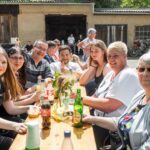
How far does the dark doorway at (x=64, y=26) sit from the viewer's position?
2481cm

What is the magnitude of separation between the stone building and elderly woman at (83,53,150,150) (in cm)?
2171

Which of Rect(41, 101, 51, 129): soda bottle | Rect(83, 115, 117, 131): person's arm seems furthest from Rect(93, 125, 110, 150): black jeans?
Rect(41, 101, 51, 129): soda bottle

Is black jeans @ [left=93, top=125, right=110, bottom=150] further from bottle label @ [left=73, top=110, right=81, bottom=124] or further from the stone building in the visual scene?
the stone building

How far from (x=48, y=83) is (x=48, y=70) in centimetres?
160

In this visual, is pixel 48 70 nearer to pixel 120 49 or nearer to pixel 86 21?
pixel 120 49

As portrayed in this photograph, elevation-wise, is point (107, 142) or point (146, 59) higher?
point (146, 59)

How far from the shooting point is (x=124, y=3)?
33219mm

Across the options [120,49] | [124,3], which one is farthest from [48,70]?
[124,3]

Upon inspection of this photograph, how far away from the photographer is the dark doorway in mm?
24812

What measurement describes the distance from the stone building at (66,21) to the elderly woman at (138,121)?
2171 centimetres

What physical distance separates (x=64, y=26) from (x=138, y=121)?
22.9 metres

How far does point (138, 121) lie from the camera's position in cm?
251

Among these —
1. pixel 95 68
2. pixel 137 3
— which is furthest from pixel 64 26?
pixel 95 68

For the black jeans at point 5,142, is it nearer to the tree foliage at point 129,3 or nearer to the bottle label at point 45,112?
the bottle label at point 45,112
